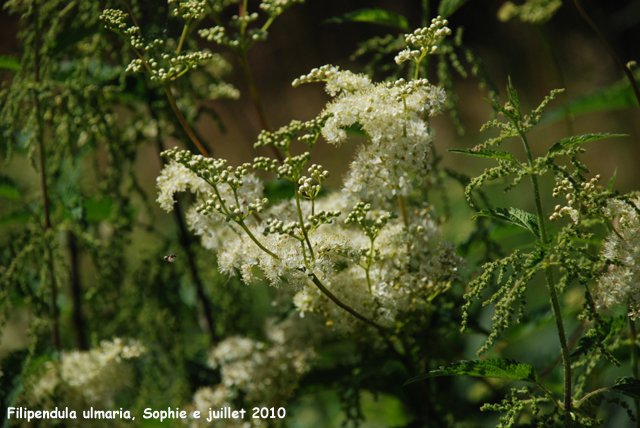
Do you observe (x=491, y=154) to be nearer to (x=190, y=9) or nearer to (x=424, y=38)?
(x=424, y=38)

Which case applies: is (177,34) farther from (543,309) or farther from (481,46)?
(481,46)

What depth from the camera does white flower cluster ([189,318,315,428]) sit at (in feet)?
4.56

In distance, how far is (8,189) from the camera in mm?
1494

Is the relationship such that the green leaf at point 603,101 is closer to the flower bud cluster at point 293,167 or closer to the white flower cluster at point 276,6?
the white flower cluster at point 276,6

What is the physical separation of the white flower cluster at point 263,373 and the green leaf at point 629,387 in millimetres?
770

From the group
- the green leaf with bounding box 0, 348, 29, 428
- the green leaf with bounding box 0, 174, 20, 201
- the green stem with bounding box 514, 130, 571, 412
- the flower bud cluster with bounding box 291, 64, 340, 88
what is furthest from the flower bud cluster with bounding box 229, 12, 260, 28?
the green leaf with bounding box 0, 348, 29, 428

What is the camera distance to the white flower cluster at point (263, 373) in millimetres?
1391

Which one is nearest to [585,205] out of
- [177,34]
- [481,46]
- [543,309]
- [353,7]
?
[543,309]

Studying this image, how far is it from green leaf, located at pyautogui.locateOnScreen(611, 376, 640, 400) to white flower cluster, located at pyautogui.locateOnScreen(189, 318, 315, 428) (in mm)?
770

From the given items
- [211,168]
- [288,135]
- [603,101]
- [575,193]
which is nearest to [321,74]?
[288,135]

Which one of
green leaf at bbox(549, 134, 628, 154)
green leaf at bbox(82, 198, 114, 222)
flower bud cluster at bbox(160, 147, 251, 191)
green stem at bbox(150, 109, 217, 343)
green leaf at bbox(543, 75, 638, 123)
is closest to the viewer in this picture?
green leaf at bbox(549, 134, 628, 154)

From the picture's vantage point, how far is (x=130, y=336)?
68.9 inches

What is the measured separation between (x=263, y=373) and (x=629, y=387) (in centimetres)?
91

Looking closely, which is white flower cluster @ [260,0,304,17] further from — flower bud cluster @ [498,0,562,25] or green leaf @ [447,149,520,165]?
flower bud cluster @ [498,0,562,25]
